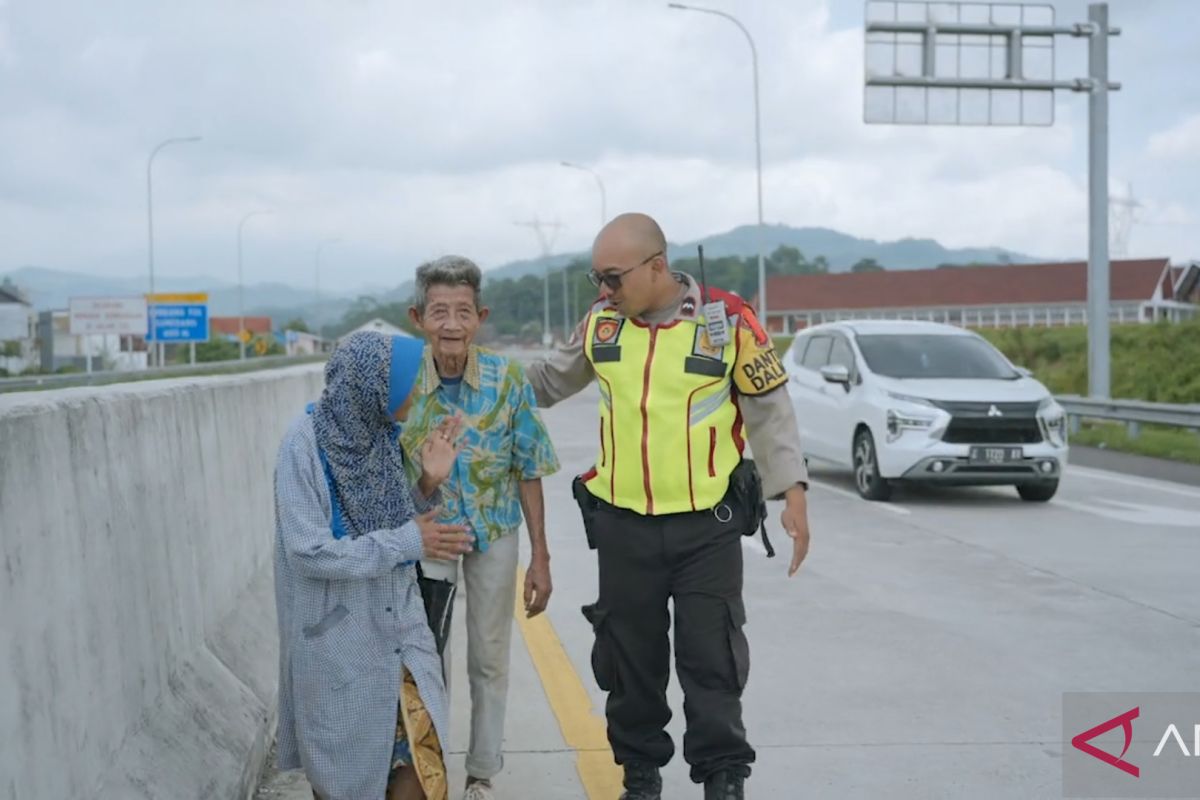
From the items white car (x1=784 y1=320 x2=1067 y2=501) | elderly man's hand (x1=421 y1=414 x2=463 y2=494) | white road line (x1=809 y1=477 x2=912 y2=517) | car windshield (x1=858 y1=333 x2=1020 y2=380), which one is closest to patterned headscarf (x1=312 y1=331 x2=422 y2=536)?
elderly man's hand (x1=421 y1=414 x2=463 y2=494)

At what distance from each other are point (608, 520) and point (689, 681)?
560 millimetres

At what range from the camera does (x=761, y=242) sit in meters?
39.5

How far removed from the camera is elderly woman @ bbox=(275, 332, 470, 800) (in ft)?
11.6

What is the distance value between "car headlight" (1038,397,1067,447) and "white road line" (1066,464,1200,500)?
1562 mm

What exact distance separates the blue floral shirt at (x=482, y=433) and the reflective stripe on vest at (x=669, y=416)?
0.28 meters

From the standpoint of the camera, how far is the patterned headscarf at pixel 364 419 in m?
3.55

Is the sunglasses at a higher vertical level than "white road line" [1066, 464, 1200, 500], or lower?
higher

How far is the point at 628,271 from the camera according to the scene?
4.52 m

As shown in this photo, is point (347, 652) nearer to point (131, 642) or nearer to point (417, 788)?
point (417, 788)

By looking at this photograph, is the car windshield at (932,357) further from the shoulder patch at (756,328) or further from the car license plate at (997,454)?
the shoulder patch at (756,328)

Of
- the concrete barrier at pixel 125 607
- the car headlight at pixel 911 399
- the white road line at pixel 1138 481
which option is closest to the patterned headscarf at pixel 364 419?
the concrete barrier at pixel 125 607

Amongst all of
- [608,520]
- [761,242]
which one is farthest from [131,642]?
[761,242]

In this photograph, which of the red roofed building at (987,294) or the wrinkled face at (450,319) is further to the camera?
the red roofed building at (987,294)

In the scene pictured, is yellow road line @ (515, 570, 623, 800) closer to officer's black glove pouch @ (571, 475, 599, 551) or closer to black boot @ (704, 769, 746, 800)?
black boot @ (704, 769, 746, 800)
